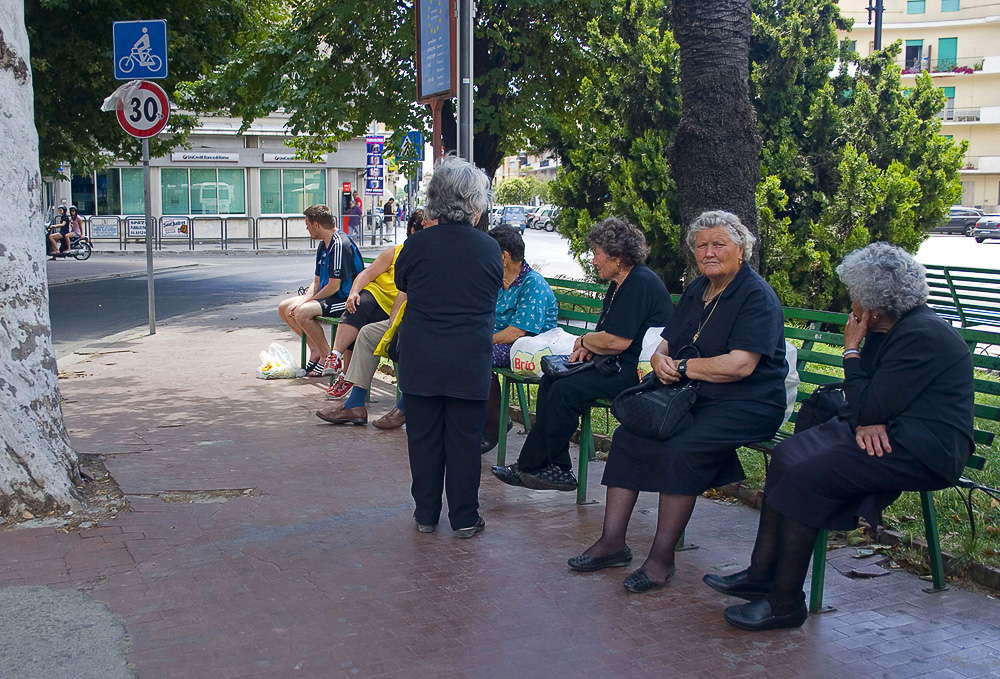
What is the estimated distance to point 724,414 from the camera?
448cm

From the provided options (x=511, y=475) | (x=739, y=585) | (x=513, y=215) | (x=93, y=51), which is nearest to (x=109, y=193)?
(x=513, y=215)

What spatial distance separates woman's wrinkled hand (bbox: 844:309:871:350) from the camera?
414cm

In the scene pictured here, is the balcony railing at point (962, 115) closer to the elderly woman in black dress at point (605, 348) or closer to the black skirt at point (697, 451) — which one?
the elderly woman in black dress at point (605, 348)

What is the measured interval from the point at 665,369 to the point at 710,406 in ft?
0.89

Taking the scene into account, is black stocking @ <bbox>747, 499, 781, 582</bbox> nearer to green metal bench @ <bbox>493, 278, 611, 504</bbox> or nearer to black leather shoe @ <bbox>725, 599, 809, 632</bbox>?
black leather shoe @ <bbox>725, 599, 809, 632</bbox>

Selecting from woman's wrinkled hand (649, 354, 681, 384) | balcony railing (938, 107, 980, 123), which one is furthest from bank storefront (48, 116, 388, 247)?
balcony railing (938, 107, 980, 123)

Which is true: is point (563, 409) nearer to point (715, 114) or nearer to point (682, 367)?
point (682, 367)

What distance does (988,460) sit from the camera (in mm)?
6117

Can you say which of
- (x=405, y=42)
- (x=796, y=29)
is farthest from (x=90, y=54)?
Answer: (x=796, y=29)

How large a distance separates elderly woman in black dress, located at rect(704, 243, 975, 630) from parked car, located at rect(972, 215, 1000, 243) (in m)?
47.3

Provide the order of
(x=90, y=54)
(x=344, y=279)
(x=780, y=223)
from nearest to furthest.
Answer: (x=344, y=279)
(x=780, y=223)
(x=90, y=54)

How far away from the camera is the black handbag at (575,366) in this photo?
5461 mm

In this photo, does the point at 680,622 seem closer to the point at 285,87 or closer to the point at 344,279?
the point at 344,279

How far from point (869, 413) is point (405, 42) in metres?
10.8
